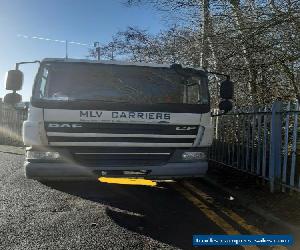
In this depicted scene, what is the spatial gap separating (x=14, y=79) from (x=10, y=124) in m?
15.1

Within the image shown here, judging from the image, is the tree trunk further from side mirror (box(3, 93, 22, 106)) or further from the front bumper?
side mirror (box(3, 93, 22, 106))

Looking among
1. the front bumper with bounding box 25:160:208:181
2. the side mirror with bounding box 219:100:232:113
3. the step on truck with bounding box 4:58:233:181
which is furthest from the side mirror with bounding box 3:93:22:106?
the side mirror with bounding box 219:100:232:113

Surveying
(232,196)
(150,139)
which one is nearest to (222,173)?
(232,196)

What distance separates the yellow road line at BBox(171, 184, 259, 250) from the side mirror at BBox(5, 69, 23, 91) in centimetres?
326

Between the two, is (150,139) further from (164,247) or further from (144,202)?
(164,247)

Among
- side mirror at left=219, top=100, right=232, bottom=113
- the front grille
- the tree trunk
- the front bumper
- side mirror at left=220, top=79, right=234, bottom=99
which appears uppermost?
the tree trunk

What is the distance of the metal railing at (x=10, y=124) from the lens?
2066 cm

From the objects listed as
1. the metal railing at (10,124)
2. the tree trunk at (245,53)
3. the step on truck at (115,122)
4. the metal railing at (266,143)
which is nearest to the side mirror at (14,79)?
the step on truck at (115,122)

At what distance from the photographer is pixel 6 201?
673cm

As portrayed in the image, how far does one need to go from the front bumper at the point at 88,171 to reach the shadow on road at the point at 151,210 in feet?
1.62

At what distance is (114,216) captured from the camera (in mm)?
5852

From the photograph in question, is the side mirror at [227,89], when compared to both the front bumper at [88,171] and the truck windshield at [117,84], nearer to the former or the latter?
the truck windshield at [117,84]

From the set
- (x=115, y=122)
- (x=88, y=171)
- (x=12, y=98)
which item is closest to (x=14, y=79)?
(x=12, y=98)

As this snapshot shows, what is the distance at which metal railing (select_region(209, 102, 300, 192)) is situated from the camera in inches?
268
